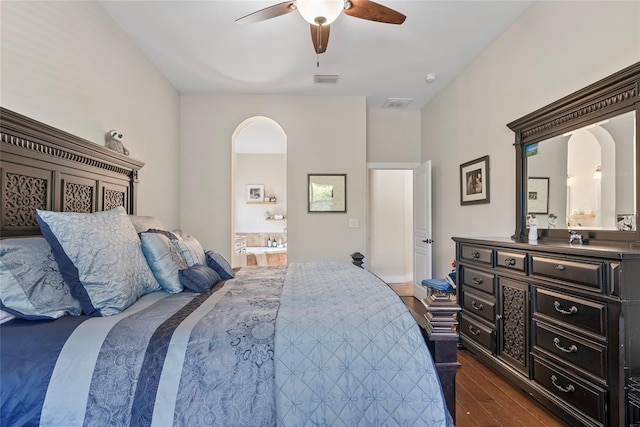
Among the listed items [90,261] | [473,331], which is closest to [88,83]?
[90,261]

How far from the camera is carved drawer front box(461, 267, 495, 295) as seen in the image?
93.7 inches

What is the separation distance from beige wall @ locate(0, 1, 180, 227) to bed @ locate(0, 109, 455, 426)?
0.44 m

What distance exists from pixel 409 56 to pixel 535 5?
1.07 m

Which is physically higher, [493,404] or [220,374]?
[220,374]

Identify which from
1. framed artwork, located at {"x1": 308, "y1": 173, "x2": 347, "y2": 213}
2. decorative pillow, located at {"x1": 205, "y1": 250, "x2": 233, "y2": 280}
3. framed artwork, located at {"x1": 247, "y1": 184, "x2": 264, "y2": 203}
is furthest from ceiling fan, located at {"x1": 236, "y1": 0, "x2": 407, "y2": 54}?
framed artwork, located at {"x1": 247, "y1": 184, "x2": 264, "y2": 203}

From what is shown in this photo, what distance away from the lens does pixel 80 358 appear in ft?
3.47

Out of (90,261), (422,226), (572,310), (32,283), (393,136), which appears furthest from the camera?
(393,136)

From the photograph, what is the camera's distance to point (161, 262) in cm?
177

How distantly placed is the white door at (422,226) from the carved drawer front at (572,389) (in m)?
2.24

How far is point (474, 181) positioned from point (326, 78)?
80.4 inches

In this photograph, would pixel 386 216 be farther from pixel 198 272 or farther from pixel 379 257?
pixel 198 272

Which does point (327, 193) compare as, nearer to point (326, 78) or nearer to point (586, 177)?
point (326, 78)

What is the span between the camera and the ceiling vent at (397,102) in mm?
4273

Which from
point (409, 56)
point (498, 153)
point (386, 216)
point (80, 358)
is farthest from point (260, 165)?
point (80, 358)
